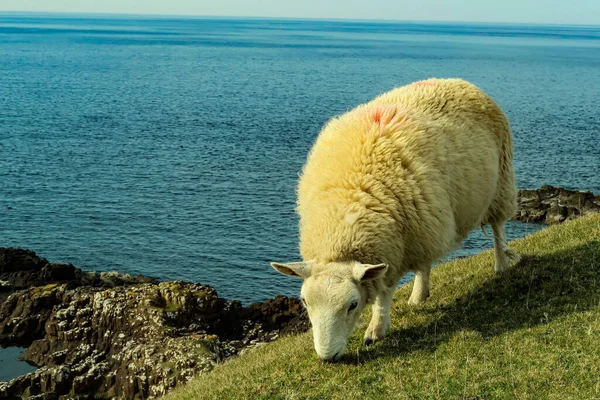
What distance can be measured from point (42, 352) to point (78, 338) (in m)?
1.65

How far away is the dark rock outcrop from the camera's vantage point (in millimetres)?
16969

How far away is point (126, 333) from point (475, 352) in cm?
1232

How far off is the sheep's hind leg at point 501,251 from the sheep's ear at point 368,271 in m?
4.75

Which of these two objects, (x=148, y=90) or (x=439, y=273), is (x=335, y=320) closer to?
(x=439, y=273)

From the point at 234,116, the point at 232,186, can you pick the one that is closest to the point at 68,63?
the point at 234,116

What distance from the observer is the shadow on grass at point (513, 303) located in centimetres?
1020

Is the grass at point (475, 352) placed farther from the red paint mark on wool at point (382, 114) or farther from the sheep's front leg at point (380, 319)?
the red paint mark on wool at point (382, 114)

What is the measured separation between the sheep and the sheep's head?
0.6 inches

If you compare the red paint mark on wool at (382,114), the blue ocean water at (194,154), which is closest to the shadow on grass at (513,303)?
the red paint mark on wool at (382,114)

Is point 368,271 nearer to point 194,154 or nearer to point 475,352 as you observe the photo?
point 475,352

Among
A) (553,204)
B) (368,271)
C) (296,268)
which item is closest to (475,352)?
(368,271)

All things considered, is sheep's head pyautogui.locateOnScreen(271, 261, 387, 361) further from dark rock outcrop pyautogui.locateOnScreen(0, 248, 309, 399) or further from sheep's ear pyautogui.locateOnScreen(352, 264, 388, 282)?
dark rock outcrop pyautogui.locateOnScreen(0, 248, 309, 399)

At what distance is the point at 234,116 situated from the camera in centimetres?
7019

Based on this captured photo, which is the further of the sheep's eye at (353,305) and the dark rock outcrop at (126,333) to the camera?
the dark rock outcrop at (126,333)
